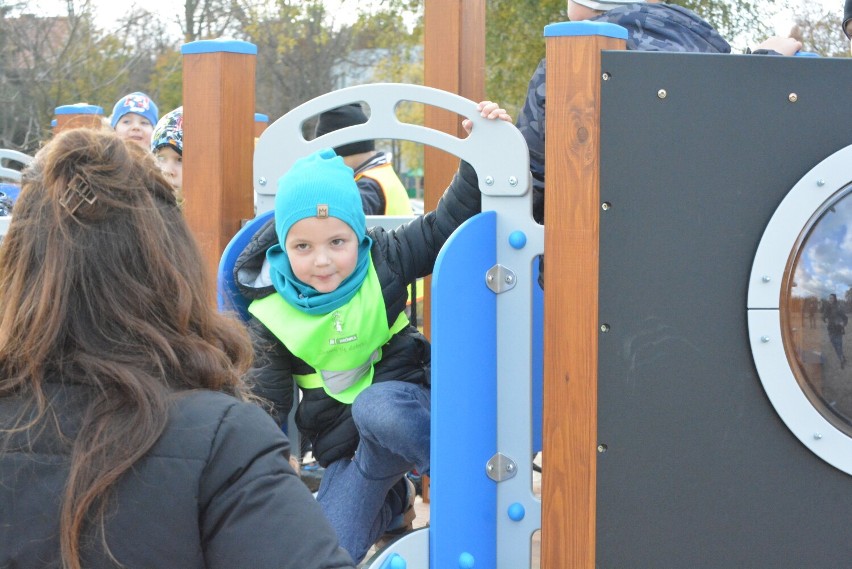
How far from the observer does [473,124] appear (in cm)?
258

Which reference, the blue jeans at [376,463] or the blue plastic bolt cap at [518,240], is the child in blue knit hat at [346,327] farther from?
the blue plastic bolt cap at [518,240]

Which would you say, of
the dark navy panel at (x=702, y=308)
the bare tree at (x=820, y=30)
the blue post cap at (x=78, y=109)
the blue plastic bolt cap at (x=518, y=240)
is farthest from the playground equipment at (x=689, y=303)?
the bare tree at (x=820, y=30)

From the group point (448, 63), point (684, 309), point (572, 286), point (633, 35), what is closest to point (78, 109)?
point (448, 63)

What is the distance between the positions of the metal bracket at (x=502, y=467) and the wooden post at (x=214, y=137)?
41.5 inches

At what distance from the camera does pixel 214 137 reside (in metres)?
3.05

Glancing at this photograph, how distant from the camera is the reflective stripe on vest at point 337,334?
260cm

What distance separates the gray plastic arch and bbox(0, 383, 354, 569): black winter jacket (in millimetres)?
1472

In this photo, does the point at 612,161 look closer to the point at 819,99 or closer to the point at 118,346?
the point at 819,99

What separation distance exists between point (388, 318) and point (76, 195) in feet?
4.98

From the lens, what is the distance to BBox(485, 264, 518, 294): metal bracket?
8.13 feet

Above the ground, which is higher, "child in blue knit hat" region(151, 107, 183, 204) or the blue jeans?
"child in blue knit hat" region(151, 107, 183, 204)

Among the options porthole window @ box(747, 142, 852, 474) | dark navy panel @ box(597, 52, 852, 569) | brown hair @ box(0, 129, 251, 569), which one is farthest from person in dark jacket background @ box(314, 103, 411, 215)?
brown hair @ box(0, 129, 251, 569)

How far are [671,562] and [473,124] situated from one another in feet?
3.69

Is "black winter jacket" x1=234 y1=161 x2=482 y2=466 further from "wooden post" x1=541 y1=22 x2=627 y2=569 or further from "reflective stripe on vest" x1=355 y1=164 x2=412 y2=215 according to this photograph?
"reflective stripe on vest" x1=355 y1=164 x2=412 y2=215
